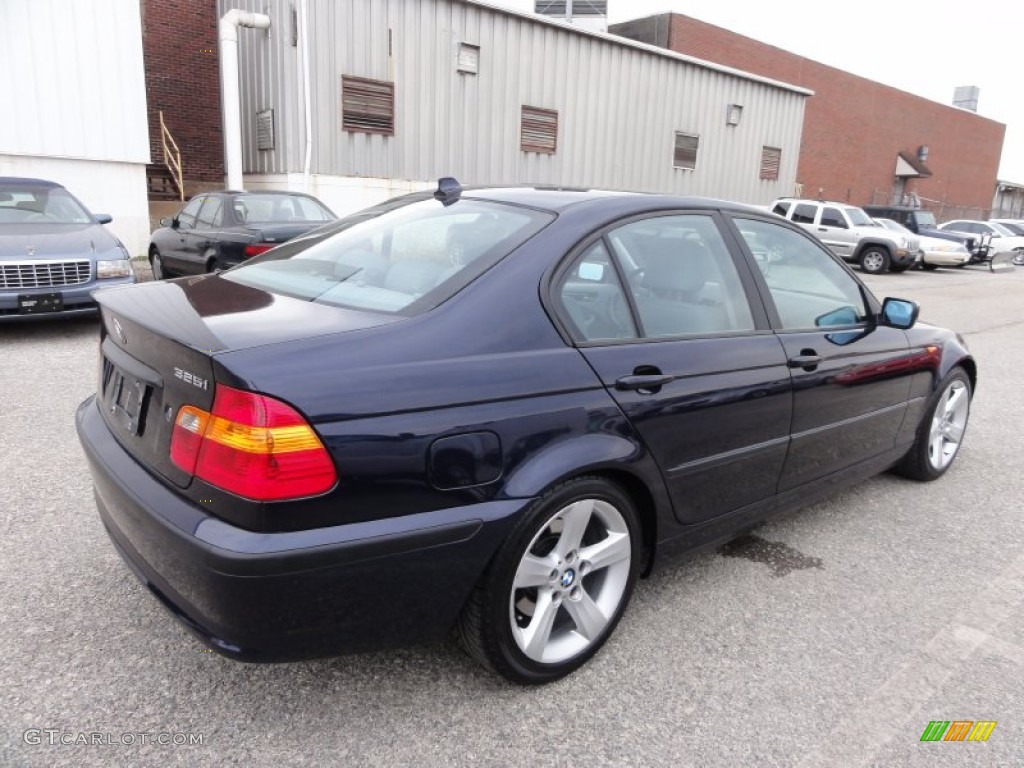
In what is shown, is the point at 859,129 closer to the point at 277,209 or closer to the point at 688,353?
the point at 277,209

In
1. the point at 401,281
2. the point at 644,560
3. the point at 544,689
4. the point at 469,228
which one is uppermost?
the point at 469,228

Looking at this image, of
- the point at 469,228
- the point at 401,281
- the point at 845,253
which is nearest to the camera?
the point at 401,281

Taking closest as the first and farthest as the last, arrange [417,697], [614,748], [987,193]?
[614,748], [417,697], [987,193]

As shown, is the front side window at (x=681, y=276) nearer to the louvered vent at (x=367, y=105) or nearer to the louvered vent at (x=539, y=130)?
the louvered vent at (x=367, y=105)

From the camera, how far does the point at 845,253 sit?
1950 centimetres

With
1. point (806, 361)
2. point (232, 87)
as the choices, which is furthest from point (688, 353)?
point (232, 87)

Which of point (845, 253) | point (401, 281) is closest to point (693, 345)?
point (401, 281)

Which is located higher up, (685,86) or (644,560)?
(685,86)

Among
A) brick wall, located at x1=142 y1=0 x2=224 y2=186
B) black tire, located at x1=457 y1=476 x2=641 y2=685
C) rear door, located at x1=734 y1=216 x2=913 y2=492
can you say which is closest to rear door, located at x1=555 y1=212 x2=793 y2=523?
rear door, located at x1=734 y1=216 x2=913 y2=492

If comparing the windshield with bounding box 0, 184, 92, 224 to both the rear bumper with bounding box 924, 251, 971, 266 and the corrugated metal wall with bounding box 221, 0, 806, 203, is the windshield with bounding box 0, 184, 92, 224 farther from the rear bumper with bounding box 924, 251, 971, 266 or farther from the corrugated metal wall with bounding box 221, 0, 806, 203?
the rear bumper with bounding box 924, 251, 971, 266

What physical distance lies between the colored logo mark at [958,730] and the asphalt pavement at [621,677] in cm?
2

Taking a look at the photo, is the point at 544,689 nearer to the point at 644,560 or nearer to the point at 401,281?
the point at 644,560

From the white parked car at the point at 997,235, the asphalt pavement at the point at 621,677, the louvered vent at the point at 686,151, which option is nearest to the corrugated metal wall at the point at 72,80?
the asphalt pavement at the point at 621,677

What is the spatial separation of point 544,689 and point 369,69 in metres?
14.2
